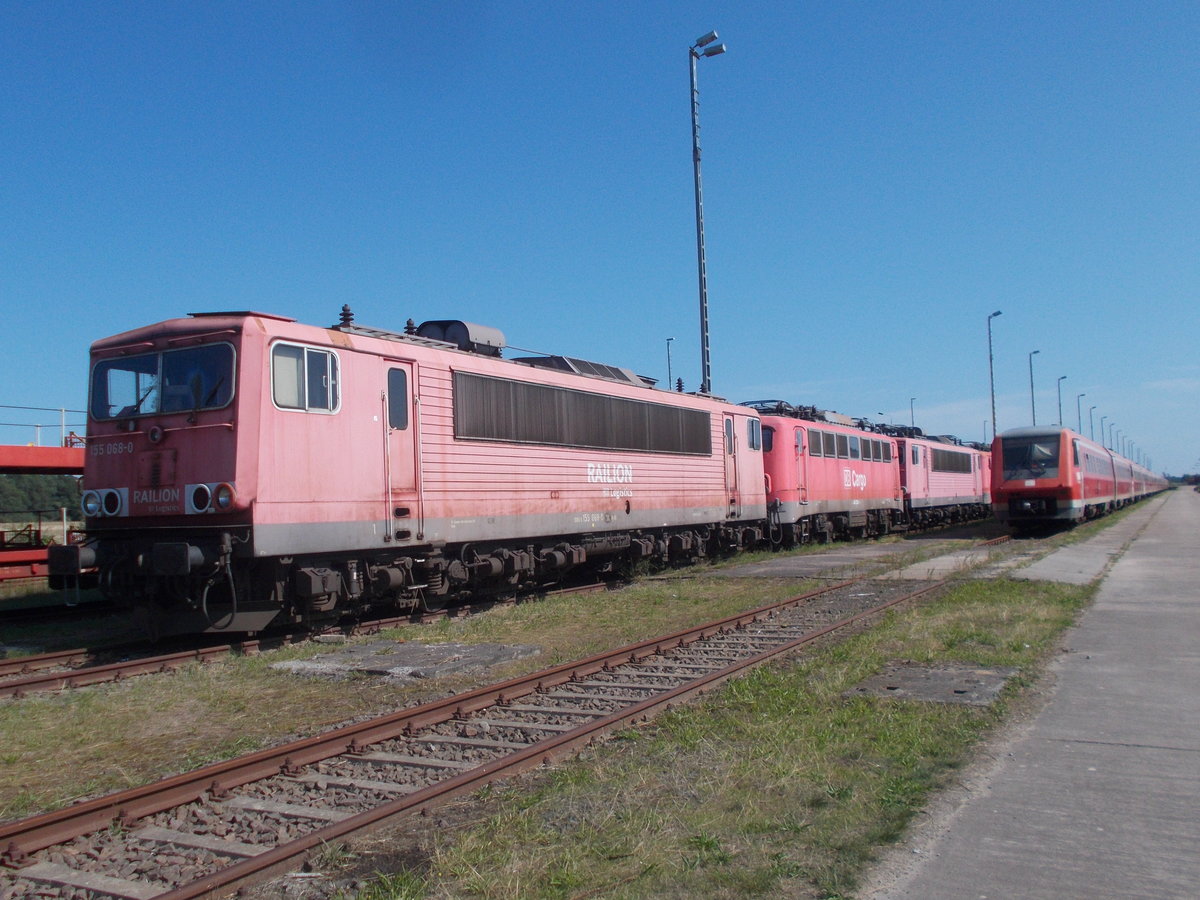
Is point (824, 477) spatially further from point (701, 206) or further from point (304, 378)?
point (304, 378)

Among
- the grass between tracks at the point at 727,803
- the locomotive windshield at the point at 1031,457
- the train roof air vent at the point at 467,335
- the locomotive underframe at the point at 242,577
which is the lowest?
the grass between tracks at the point at 727,803

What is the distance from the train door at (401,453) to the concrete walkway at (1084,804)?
710cm

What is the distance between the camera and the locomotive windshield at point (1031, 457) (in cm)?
2864

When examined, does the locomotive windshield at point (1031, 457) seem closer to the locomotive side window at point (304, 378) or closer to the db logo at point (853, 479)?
the db logo at point (853, 479)

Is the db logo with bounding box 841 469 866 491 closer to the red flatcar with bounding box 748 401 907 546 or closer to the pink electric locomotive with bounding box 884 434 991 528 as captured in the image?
the red flatcar with bounding box 748 401 907 546

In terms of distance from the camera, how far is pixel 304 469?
1020 cm

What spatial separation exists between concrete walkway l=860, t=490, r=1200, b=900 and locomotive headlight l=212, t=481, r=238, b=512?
23.7ft

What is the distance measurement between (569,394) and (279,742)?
8728 millimetres

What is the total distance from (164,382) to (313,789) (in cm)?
621

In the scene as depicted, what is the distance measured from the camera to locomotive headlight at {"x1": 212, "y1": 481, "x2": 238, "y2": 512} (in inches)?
375

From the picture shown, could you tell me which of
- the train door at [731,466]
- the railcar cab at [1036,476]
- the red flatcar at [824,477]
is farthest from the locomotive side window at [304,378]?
the railcar cab at [1036,476]

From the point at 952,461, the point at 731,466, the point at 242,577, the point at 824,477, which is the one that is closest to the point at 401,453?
the point at 242,577

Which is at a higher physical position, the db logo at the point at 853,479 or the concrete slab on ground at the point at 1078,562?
the db logo at the point at 853,479

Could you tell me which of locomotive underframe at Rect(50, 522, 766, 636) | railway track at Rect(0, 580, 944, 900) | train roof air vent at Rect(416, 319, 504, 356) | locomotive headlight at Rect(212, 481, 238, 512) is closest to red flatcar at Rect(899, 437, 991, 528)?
train roof air vent at Rect(416, 319, 504, 356)
